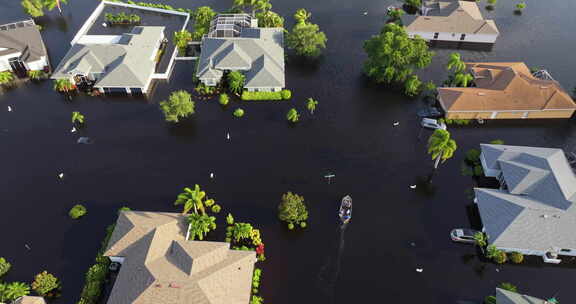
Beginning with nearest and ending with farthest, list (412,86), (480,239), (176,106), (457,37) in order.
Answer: (480,239), (176,106), (412,86), (457,37)

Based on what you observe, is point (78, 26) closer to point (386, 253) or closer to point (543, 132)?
point (386, 253)

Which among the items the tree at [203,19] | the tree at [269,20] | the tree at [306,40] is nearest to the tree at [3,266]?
the tree at [203,19]

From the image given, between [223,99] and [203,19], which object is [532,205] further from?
[203,19]

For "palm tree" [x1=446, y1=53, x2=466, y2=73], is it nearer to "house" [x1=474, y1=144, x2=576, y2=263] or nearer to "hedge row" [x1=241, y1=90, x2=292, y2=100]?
"house" [x1=474, y1=144, x2=576, y2=263]

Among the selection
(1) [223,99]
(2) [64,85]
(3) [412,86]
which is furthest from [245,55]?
(2) [64,85]

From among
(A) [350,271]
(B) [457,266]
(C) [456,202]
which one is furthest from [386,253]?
(C) [456,202]

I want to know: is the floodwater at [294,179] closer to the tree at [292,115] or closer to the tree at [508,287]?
the tree at [508,287]

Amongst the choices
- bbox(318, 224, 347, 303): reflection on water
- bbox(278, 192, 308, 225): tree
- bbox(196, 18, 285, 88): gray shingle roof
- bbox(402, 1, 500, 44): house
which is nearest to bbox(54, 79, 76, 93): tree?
bbox(196, 18, 285, 88): gray shingle roof
